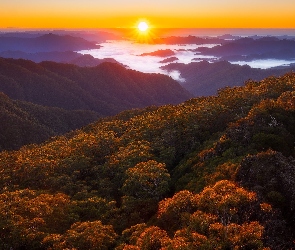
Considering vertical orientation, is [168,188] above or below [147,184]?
below

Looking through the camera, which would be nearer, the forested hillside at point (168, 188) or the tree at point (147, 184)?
the forested hillside at point (168, 188)

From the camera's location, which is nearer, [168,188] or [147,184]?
[147,184]

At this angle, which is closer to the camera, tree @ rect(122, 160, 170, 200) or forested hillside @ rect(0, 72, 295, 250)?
forested hillside @ rect(0, 72, 295, 250)

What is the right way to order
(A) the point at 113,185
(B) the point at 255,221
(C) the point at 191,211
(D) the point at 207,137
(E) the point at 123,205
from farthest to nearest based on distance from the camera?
(D) the point at 207,137 < (A) the point at 113,185 < (E) the point at 123,205 < (C) the point at 191,211 < (B) the point at 255,221

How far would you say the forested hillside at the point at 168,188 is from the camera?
28.3 metres

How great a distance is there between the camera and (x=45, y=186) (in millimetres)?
54875

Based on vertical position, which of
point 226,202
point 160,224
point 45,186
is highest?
point 226,202

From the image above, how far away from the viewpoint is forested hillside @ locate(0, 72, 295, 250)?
93.0ft

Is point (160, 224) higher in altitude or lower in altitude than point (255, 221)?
lower

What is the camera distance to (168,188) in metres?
44.7

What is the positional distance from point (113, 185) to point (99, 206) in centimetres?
904

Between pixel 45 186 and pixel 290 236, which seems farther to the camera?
pixel 45 186

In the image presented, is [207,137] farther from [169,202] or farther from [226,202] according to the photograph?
[226,202]

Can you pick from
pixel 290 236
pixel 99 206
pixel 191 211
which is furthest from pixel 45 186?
pixel 290 236
